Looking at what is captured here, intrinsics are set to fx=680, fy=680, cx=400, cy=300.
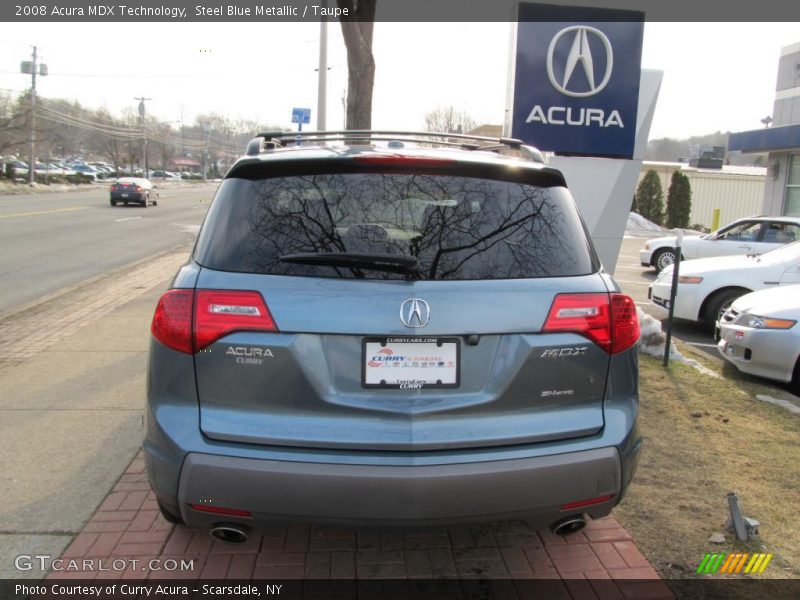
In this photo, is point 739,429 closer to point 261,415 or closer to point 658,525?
point 658,525

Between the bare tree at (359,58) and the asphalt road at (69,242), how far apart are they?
5.23m

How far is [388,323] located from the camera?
2.46 metres

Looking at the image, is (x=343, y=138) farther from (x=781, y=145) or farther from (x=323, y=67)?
(x=781, y=145)

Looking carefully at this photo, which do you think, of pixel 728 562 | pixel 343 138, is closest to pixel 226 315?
pixel 343 138

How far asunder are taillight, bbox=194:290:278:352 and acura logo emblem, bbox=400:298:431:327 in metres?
0.47

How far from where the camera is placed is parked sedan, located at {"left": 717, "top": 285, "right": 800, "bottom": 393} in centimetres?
619

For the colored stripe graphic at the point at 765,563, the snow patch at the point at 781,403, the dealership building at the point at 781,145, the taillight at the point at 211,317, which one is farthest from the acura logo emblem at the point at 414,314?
the dealership building at the point at 781,145

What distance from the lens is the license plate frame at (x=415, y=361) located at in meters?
2.48

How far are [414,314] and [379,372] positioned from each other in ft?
0.82

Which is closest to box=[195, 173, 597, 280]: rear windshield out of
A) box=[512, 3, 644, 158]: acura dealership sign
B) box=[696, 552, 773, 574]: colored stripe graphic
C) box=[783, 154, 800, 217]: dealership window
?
box=[696, 552, 773, 574]: colored stripe graphic

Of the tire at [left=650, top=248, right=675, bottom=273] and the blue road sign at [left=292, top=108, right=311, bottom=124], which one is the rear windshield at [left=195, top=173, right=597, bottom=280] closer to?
the tire at [left=650, top=248, right=675, bottom=273]

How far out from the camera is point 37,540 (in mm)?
3246

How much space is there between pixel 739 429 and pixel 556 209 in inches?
125

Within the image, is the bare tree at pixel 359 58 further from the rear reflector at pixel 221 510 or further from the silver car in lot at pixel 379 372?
the rear reflector at pixel 221 510
